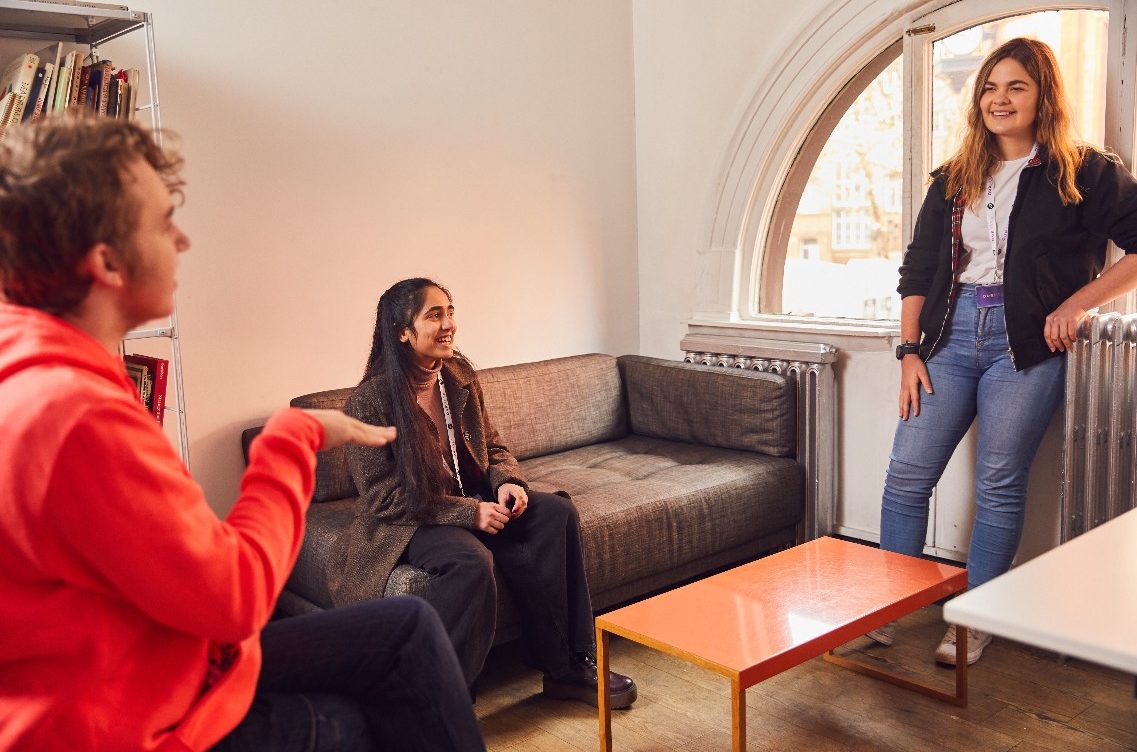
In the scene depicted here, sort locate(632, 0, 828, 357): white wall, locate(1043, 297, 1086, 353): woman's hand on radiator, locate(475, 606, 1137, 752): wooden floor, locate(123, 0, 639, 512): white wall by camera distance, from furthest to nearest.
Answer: locate(632, 0, 828, 357): white wall, locate(123, 0, 639, 512): white wall, locate(1043, 297, 1086, 353): woman's hand on radiator, locate(475, 606, 1137, 752): wooden floor

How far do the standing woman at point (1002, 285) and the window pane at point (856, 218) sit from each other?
0.62 m

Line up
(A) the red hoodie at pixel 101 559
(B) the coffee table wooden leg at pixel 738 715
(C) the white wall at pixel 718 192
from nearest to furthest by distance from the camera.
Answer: (A) the red hoodie at pixel 101 559
(B) the coffee table wooden leg at pixel 738 715
(C) the white wall at pixel 718 192

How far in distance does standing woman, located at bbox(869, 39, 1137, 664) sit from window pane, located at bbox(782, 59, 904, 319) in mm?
617

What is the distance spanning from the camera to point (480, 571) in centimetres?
242

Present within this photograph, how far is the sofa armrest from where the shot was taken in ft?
11.5

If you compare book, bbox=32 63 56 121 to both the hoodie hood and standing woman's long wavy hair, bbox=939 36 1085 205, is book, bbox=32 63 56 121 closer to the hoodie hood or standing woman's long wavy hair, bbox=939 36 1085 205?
the hoodie hood

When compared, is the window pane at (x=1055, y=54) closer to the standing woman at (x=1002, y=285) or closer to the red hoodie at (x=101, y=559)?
the standing woman at (x=1002, y=285)

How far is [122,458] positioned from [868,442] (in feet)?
9.52

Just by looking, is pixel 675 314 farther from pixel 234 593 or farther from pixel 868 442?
pixel 234 593

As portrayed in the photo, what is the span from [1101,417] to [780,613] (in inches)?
46.2

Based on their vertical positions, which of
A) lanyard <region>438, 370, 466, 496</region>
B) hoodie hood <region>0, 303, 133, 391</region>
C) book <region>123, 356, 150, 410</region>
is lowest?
lanyard <region>438, 370, 466, 496</region>

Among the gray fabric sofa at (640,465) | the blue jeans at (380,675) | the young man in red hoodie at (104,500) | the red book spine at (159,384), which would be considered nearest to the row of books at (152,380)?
the red book spine at (159,384)

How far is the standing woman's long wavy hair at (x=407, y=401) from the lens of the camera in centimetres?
251

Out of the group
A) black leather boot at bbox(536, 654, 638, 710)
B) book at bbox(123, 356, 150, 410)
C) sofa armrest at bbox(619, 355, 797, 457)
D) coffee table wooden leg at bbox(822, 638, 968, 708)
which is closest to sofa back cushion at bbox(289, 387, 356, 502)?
book at bbox(123, 356, 150, 410)
